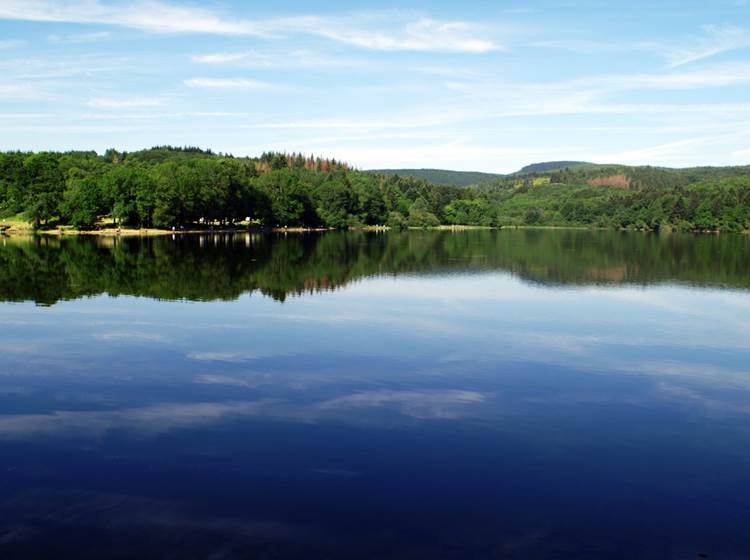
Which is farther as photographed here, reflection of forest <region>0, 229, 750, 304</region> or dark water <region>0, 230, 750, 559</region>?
reflection of forest <region>0, 229, 750, 304</region>

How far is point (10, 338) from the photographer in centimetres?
3381

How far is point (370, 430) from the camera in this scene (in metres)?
20.9

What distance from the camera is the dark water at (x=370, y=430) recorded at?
14.6m

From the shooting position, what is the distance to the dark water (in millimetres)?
14602

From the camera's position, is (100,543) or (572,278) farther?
(572,278)

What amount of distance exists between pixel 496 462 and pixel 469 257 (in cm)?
7786

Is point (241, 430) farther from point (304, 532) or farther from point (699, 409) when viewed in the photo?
point (699, 409)

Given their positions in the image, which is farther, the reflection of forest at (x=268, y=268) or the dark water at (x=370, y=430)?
the reflection of forest at (x=268, y=268)

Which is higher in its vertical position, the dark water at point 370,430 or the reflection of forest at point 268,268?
the reflection of forest at point 268,268

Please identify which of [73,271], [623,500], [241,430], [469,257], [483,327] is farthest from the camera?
[469,257]

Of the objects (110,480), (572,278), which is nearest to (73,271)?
(572,278)

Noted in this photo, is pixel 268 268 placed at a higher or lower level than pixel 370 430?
higher

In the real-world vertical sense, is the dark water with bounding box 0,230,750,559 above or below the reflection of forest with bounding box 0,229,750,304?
below

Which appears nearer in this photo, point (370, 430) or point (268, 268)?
point (370, 430)
